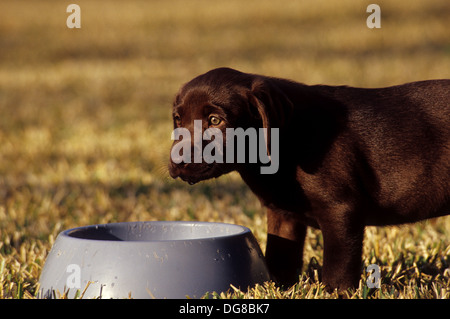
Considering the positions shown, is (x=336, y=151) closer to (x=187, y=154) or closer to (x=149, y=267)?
(x=187, y=154)

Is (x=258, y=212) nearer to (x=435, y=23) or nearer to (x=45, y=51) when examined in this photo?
(x=45, y=51)

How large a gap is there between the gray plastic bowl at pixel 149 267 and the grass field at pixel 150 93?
17cm

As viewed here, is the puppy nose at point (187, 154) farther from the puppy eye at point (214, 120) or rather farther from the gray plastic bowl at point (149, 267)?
the gray plastic bowl at point (149, 267)

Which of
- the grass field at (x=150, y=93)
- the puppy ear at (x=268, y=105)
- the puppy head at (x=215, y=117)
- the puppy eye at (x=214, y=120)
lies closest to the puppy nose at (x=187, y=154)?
the puppy head at (x=215, y=117)

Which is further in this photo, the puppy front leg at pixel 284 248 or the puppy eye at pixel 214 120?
the puppy front leg at pixel 284 248

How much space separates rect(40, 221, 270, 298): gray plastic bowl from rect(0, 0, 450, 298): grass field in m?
0.17

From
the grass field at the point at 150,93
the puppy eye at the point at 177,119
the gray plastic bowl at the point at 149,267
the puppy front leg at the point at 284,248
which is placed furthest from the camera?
the grass field at the point at 150,93

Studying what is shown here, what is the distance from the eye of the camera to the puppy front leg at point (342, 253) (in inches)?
129

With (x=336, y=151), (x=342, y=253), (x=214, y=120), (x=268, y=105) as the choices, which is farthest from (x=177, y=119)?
(x=342, y=253)

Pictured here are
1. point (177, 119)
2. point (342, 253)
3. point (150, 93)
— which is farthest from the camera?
point (150, 93)

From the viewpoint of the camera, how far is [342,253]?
10.7 ft

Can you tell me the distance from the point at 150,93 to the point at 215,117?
864cm

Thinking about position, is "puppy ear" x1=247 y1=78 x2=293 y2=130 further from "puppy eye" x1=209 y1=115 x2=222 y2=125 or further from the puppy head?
"puppy eye" x1=209 y1=115 x2=222 y2=125

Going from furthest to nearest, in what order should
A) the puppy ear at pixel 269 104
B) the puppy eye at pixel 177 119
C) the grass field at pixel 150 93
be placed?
the grass field at pixel 150 93
the puppy eye at pixel 177 119
the puppy ear at pixel 269 104
